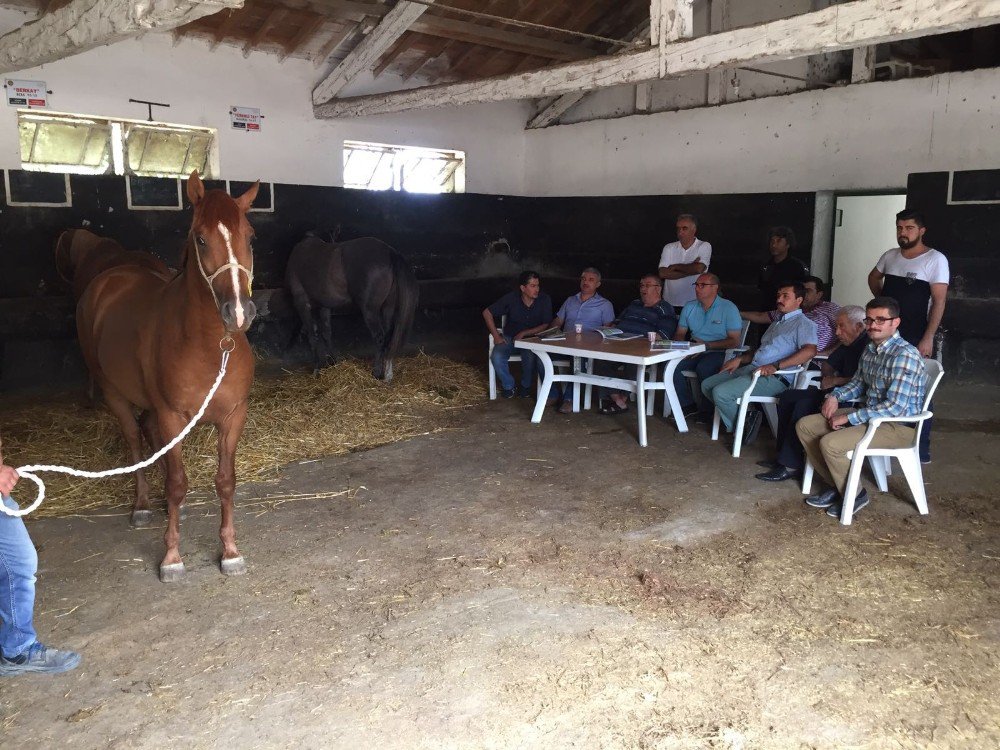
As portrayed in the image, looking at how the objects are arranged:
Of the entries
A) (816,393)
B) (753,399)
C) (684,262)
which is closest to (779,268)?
(684,262)

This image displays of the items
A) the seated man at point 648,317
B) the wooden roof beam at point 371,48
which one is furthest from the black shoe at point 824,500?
the wooden roof beam at point 371,48

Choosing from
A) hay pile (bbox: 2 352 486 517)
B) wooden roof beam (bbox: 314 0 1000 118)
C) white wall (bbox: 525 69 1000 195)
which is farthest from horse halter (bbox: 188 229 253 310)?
white wall (bbox: 525 69 1000 195)

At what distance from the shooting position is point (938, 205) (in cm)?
607

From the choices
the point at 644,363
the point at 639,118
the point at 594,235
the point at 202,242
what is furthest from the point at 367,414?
the point at 639,118

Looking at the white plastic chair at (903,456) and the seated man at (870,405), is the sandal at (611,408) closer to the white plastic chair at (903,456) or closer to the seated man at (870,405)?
the seated man at (870,405)

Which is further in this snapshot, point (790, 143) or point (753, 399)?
point (790, 143)

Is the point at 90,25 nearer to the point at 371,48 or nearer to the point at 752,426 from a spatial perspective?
the point at 371,48

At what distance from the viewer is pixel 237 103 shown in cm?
712

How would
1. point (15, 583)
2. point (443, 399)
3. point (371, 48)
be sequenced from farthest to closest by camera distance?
1. point (371, 48)
2. point (443, 399)
3. point (15, 583)

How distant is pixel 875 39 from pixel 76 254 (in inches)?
202

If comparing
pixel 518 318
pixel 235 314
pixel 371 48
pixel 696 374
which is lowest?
pixel 696 374

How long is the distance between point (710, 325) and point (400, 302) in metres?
2.54

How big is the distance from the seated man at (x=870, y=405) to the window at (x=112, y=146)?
5691 millimetres

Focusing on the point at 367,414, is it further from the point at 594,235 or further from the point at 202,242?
the point at 594,235
